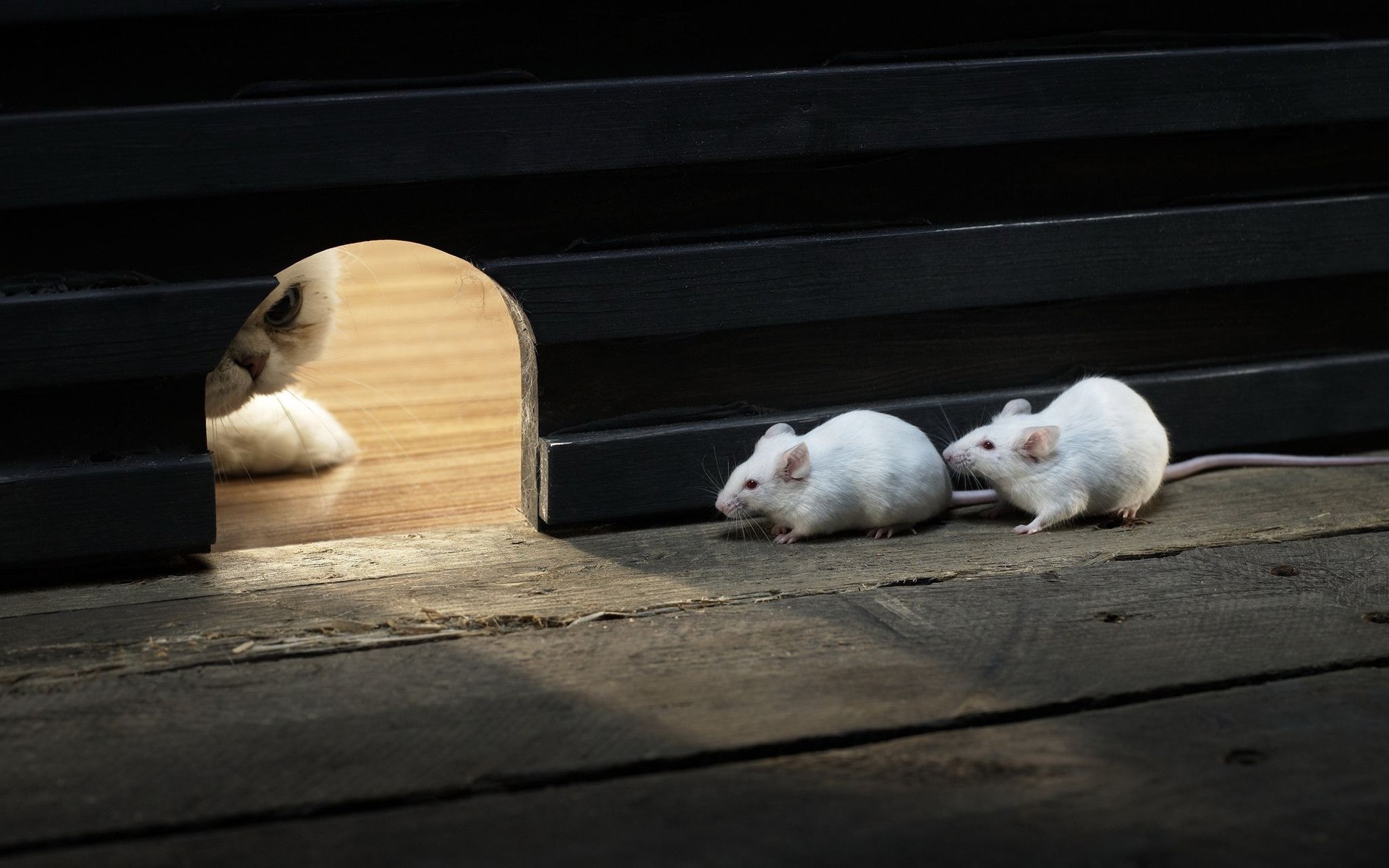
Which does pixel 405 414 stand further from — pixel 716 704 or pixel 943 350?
pixel 716 704

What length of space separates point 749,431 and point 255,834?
1.37m

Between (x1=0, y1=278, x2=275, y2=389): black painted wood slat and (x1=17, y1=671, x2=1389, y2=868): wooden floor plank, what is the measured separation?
1040mm

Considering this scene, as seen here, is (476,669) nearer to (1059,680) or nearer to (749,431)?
(1059,680)

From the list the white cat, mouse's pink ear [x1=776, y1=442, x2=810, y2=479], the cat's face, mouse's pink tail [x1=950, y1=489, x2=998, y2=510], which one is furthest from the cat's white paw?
mouse's pink tail [x1=950, y1=489, x2=998, y2=510]

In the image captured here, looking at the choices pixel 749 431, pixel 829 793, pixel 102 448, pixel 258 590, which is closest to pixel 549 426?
pixel 749 431

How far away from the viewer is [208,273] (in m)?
2.26

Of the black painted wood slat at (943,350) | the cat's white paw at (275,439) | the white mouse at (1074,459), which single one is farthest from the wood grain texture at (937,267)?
the cat's white paw at (275,439)

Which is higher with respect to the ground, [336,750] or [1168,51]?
[1168,51]

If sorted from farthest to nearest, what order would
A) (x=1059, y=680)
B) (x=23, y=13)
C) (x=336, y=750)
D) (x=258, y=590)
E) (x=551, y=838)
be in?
(x=258, y=590), (x=23, y=13), (x=1059, y=680), (x=336, y=750), (x=551, y=838)

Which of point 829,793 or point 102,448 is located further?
point 102,448

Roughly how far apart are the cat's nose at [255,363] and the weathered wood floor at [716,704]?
473mm

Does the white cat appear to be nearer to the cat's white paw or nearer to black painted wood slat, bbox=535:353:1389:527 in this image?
the cat's white paw

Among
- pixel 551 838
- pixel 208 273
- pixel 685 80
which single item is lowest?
pixel 551 838

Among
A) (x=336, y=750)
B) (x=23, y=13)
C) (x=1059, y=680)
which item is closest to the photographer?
(x=336, y=750)
